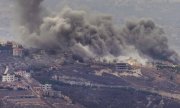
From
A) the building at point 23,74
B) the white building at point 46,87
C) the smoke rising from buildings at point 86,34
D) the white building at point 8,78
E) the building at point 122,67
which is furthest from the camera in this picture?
the smoke rising from buildings at point 86,34

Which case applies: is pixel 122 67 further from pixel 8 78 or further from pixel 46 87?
pixel 8 78

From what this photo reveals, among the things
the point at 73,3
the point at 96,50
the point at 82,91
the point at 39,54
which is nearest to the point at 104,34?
the point at 96,50

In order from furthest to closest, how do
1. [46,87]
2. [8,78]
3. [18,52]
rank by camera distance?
[18,52] < [8,78] < [46,87]

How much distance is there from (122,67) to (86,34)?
41.0 ft

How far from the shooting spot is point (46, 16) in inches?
5910

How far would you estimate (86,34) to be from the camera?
143500 mm

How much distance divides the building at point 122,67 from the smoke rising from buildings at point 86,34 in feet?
24.5

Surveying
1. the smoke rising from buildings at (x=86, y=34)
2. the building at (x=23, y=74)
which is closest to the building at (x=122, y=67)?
the smoke rising from buildings at (x=86, y=34)

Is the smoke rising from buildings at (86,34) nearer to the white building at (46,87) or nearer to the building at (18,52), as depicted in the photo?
the building at (18,52)

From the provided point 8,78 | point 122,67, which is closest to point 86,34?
point 122,67

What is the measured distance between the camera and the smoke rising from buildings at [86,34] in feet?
469

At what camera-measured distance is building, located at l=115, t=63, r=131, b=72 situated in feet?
432

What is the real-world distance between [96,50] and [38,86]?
24.5 m

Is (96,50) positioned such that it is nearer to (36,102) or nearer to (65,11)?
(65,11)
